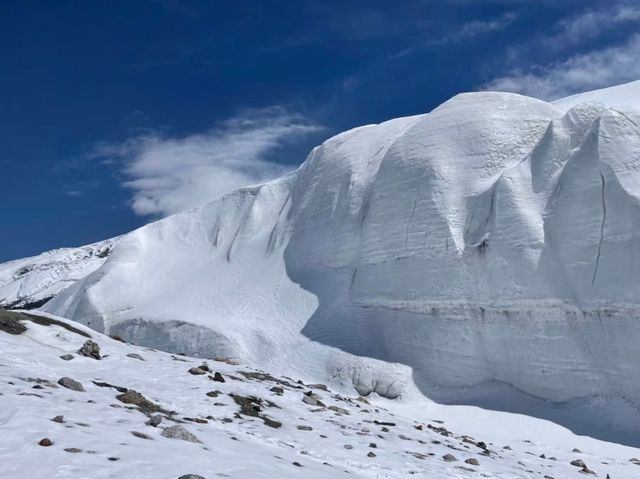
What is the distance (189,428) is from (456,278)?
54.3 ft

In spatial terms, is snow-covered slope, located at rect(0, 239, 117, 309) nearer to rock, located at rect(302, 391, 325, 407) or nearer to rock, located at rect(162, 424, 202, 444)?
rock, located at rect(302, 391, 325, 407)

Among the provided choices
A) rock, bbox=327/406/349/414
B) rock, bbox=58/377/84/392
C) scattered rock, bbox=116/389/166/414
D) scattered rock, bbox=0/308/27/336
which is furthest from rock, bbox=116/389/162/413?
scattered rock, bbox=0/308/27/336

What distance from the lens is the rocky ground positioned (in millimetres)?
7906

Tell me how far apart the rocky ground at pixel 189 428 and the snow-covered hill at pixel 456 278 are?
4561 mm

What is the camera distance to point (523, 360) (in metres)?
23.2

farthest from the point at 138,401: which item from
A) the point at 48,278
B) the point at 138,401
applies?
the point at 48,278

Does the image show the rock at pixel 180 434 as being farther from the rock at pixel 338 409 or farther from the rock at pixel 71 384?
the rock at pixel 338 409

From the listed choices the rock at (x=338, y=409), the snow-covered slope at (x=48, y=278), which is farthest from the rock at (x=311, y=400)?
the snow-covered slope at (x=48, y=278)

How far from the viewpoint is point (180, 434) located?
9.37 m

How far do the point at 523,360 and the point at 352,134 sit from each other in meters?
16.9

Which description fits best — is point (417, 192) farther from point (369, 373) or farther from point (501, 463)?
point (501, 463)

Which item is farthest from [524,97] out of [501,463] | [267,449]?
[267,449]

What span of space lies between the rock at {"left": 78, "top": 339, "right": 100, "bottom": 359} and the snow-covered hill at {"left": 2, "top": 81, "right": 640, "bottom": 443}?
38.9ft

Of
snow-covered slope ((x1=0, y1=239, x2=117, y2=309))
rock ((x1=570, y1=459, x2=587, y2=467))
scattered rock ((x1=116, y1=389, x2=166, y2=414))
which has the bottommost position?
rock ((x1=570, y1=459, x2=587, y2=467))
